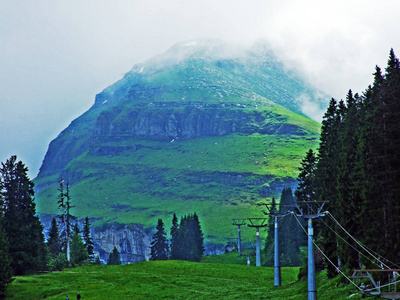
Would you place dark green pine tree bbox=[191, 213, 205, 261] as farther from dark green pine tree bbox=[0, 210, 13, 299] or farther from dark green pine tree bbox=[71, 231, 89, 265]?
dark green pine tree bbox=[0, 210, 13, 299]

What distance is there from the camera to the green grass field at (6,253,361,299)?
73.6m

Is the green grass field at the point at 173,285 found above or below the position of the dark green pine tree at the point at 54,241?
below

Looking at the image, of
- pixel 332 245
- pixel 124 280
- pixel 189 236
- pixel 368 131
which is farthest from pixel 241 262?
pixel 368 131

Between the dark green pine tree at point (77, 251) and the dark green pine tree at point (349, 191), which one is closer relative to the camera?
the dark green pine tree at point (349, 191)

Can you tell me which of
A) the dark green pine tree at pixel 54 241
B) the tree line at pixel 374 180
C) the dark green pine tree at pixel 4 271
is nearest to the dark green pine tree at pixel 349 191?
the tree line at pixel 374 180

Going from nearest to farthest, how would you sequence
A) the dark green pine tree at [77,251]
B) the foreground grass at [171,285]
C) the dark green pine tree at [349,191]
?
the dark green pine tree at [349,191]
the foreground grass at [171,285]
the dark green pine tree at [77,251]

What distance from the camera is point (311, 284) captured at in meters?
46.9

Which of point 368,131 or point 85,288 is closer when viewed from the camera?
point 368,131

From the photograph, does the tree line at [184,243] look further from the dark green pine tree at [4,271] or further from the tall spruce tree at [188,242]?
the dark green pine tree at [4,271]

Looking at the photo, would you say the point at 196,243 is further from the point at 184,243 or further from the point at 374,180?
the point at 374,180

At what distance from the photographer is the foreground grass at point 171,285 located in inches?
2918

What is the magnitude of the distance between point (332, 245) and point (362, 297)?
76.1ft

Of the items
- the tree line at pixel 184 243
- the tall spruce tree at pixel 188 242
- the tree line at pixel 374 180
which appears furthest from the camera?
the tree line at pixel 184 243

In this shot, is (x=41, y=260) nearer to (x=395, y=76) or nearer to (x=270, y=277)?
(x=270, y=277)
